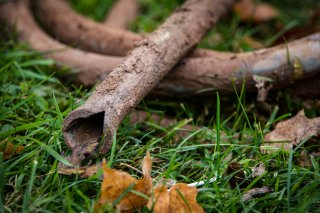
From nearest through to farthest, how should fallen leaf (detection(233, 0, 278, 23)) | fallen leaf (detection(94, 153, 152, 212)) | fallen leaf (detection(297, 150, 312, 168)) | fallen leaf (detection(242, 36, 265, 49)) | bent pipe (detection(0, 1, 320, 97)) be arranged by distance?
fallen leaf (detection(94, 153, 152, 212)) < fallen leaf (detection(297, 150, 312, 168)) < bent pipe (detection(0, 1, 320, 97)) < fallen leaf (detection(242, 36, 265, 49)) < fallen leaf (detection(233, 0, 278, 23))

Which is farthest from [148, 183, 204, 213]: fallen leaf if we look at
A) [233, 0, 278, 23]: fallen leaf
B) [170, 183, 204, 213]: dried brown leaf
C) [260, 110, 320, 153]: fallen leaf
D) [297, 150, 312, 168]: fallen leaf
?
[233, 0, 278, 23]: fallen leaf

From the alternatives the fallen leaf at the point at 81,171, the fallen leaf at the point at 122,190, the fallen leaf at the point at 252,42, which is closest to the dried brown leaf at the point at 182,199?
the fallen leaf at the point at 122,190

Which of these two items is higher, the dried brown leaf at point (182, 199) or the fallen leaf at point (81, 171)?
the fallen leaf at point (81, 171)

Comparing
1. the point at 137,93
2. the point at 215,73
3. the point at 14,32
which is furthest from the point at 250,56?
the point at 14,32

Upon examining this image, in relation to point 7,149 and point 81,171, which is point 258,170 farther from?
point 7,149

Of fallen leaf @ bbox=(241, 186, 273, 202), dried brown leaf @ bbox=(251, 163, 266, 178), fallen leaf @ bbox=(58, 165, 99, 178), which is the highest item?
fallen leaf @ bbox=(58, 165, 99, 178)

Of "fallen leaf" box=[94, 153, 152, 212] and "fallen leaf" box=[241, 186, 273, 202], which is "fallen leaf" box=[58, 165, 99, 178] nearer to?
"fallen leaf" box=[94, 153, 152, 212]

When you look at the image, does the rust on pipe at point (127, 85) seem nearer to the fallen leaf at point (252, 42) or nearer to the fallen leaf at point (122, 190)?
the fallen leaf at point (122, 190)
